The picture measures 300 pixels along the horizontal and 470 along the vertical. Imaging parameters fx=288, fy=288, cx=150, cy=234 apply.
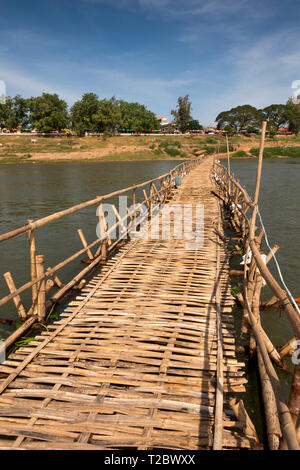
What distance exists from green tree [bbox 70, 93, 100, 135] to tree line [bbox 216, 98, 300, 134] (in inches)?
1441

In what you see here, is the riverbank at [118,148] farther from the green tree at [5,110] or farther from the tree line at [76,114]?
the green tree at [5,110]

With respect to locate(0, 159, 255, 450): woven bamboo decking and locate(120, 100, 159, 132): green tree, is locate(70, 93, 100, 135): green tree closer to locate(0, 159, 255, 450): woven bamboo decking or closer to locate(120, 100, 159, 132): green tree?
locate(120, 100, 159, 132): green tree

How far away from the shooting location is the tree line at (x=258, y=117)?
263 feet

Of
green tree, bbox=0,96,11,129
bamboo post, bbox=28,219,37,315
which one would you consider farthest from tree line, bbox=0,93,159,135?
bamboo post, bbox=28,219,37,315

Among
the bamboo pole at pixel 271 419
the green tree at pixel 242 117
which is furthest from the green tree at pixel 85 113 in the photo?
the bamboo pole at pixel 271 419

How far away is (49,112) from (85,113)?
27.0 feet

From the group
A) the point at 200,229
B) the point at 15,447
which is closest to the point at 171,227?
the point at 200,229

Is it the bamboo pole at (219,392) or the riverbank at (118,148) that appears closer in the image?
the bamboo pole at (219,392)

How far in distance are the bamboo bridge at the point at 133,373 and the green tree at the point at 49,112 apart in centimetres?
6655

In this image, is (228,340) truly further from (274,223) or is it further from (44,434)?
(274,223)

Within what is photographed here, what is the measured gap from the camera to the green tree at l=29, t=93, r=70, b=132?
6322 cm

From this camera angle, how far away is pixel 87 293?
4.99 m

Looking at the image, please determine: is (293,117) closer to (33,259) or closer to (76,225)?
(76,225)

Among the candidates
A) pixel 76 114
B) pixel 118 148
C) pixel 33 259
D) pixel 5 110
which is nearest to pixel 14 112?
pixel 5 110
